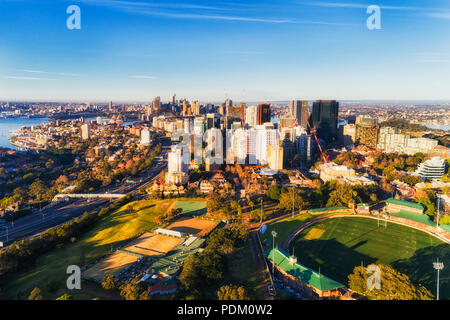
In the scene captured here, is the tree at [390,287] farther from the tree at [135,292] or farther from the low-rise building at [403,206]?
the low-rise building at [403,206]

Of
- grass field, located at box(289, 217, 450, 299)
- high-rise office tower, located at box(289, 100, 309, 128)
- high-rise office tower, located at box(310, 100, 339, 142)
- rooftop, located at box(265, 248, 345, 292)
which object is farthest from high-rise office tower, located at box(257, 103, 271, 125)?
rooftop, located at box(265, 248, 345, 292)

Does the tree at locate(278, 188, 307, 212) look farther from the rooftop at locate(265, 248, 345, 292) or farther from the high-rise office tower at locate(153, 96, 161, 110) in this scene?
the high-rise office tower at locate(153, 96, 161, 110)

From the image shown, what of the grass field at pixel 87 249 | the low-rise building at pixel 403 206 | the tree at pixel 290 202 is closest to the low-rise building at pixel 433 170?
the low-rise building at pixel 403 206

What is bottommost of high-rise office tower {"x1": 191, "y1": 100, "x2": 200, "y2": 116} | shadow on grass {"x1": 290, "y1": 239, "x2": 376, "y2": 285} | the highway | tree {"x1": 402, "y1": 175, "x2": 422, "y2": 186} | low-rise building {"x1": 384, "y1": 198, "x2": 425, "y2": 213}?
the highway

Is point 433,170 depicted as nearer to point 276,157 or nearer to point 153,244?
point 276,157

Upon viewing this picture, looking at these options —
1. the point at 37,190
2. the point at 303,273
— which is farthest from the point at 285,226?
the point at 37,190
